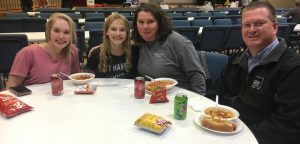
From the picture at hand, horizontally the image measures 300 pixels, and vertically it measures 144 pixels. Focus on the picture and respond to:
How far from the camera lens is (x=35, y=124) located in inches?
59.9

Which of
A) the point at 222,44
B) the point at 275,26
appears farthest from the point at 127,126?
the point at 222,44

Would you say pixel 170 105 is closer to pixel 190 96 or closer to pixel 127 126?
pixel 190 96

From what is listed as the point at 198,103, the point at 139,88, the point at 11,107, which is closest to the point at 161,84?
the point at 139,88

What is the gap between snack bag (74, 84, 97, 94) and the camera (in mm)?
1983

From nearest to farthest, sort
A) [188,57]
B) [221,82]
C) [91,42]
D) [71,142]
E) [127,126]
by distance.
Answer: [71,142], [127,126], [221,82], [188,57], [91,42]

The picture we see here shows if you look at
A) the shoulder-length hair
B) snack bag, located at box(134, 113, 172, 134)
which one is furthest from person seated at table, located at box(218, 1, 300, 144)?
the shoulder-length hair

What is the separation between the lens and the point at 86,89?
201 centimetres

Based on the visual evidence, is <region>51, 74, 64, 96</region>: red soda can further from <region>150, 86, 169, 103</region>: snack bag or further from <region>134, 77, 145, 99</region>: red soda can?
<region>150, 86, 169, 103</region>: snack bag

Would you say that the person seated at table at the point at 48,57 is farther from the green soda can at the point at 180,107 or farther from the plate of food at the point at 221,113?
the plate of food at the point at 221,113

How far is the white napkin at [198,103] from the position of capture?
1.74m

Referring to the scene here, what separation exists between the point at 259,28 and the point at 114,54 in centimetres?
129

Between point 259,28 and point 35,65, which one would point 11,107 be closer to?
point 35,65

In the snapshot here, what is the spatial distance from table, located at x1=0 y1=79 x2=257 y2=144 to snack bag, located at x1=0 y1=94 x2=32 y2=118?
33 millimetres

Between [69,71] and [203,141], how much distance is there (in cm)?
153
